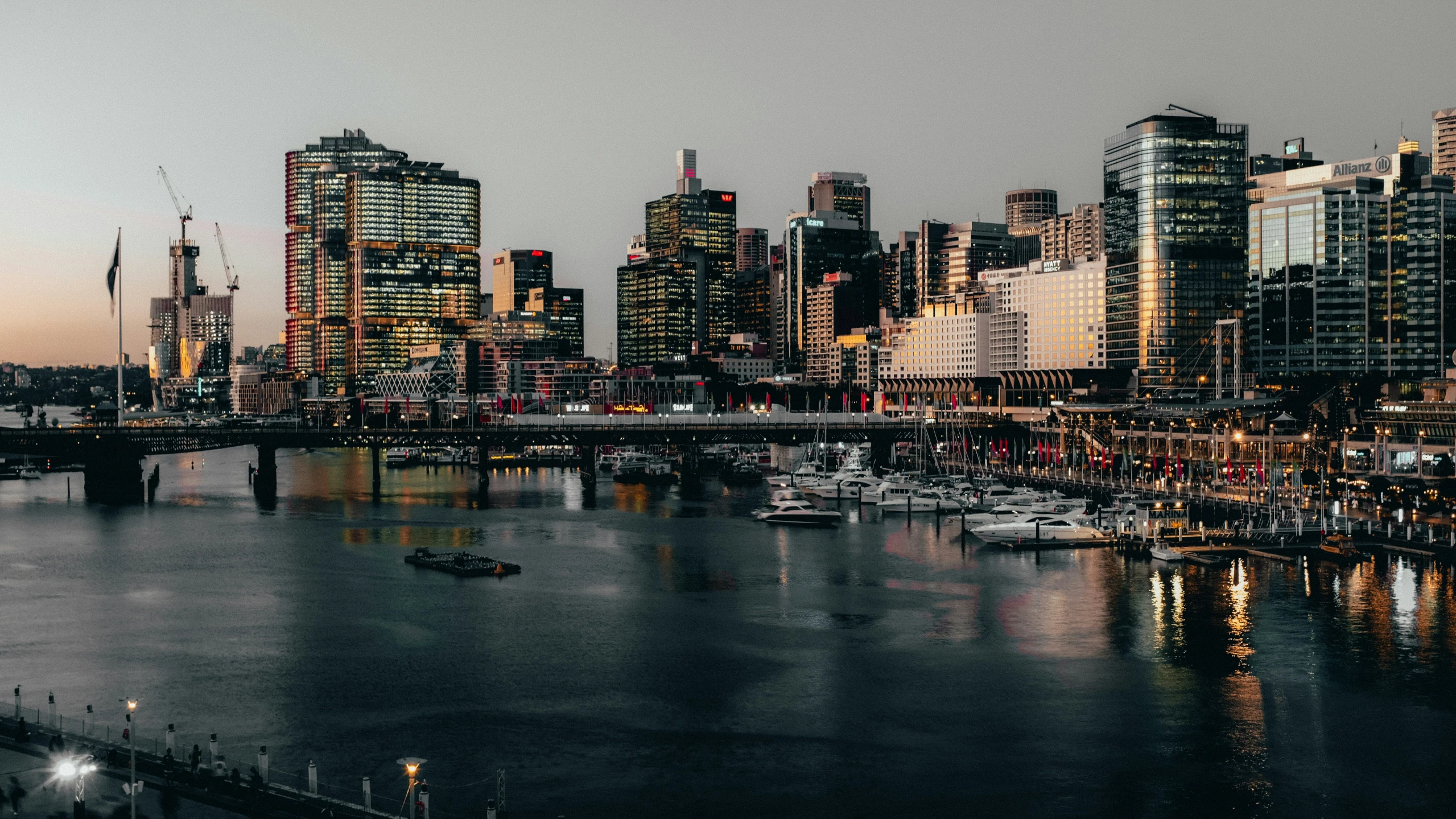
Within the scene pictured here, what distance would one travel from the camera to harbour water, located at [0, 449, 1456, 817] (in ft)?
151

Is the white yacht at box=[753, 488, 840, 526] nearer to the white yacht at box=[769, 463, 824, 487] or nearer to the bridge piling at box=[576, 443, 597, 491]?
the white yacht at box=[769, 463, 824, 487]

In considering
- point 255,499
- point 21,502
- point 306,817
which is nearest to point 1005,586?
point 306,817

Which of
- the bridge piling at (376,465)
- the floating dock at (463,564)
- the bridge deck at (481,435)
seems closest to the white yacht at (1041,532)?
the floating dock at (463,564)

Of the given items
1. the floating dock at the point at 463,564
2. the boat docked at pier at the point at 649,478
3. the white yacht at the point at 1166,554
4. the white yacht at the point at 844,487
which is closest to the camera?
the floating dock at the point at 463,564

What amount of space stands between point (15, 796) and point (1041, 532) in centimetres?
8350

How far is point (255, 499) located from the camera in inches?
6112

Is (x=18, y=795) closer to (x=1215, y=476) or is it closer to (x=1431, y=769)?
(x=1431, y=769)

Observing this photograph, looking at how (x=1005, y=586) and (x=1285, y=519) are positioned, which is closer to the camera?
(x=1005, y=586)

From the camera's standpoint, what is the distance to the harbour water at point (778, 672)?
46.1 m

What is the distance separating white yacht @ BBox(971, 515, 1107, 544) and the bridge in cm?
6040

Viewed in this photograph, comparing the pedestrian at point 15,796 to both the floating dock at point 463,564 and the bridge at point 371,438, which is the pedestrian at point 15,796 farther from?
A: the bridge at point 371,438

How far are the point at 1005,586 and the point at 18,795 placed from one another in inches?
2419

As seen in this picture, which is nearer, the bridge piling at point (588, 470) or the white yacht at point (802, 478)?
the bridge piling at point (588, 470)

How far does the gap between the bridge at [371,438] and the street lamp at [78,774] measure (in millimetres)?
103159
